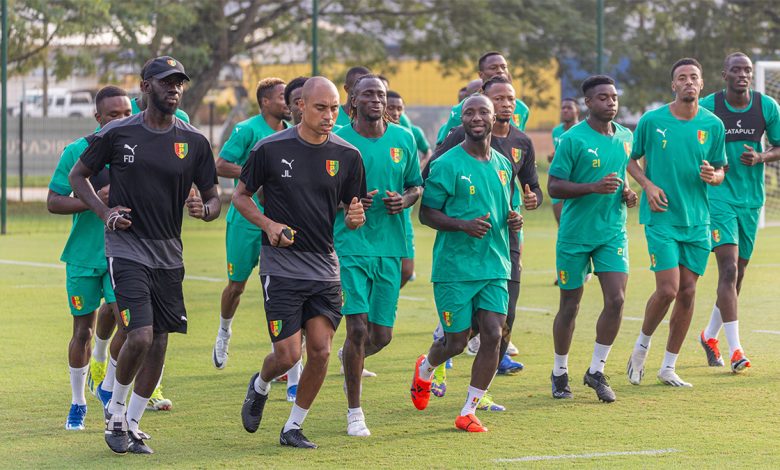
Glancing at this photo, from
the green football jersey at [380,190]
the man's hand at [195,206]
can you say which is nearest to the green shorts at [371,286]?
the green football jersey at [380,190]

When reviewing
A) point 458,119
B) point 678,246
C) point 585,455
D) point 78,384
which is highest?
point 458,119

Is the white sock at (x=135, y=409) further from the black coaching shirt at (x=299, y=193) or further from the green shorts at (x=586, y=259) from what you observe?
the green shorts at (x=586, y=259)

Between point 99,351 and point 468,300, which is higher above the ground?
point 468,300

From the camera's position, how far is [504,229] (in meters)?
8.69

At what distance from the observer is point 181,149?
7902mm

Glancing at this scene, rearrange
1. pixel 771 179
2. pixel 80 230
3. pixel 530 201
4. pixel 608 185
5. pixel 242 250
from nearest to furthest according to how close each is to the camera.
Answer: pixel 80 230
pixel 530 201
pixel 608 185
pixel 242 250
pixel 771 179

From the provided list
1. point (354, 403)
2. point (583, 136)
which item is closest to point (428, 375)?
point (354, 403)

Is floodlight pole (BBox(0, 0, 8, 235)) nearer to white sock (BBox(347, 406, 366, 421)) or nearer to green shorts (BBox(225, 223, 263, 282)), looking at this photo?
green shorts (BBox(225, 223, 263, 282))

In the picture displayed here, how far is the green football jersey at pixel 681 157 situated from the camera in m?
10.1

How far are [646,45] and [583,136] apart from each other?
67.6 feet

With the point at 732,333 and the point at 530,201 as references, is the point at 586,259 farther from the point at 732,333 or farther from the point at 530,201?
the point at 732,333

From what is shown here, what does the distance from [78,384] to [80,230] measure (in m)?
0.99

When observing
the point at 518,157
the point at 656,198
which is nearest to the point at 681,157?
the point at 656,198

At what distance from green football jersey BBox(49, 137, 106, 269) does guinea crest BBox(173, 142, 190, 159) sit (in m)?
1.00
